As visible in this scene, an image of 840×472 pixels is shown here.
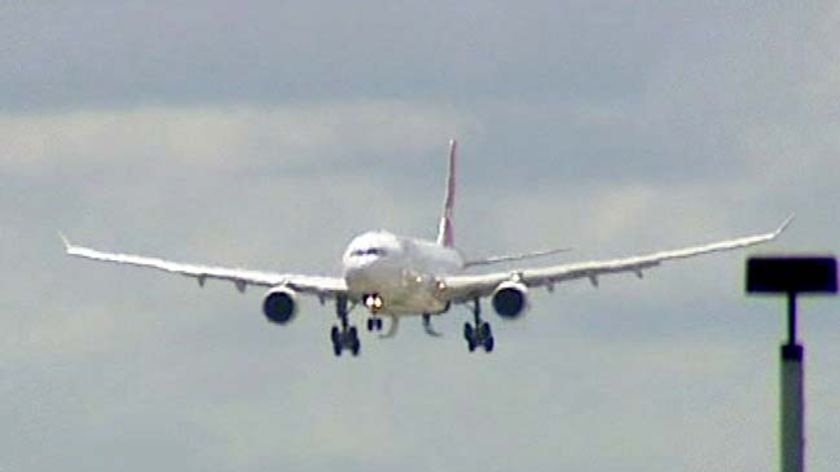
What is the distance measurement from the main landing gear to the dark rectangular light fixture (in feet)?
351

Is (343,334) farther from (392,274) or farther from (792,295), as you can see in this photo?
(792,295)

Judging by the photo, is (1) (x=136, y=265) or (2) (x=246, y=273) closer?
(2) (x=246, y=273)

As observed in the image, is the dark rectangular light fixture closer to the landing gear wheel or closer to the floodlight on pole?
the floodlight on pole

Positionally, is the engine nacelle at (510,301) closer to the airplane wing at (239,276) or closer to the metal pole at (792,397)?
the airplane wing at (239,276)

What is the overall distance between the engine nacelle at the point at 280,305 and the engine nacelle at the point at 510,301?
313 inches

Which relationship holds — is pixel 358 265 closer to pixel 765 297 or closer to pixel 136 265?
pixel 136 265

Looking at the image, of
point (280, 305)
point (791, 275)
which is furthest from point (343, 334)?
point (791, 275)

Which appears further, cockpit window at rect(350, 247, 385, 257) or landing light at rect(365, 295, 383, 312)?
cockpit window at rect(350, 247, 385, 257)

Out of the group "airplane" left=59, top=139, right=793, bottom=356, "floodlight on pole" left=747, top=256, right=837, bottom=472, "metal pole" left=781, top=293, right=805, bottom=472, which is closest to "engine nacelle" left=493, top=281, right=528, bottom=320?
"airplane" left=59, top=139, right=793, bottom=356

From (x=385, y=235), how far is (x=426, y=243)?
8.77 metres

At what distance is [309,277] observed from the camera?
515 ft

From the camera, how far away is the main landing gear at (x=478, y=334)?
495ft

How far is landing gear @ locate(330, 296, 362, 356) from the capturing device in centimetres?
14562

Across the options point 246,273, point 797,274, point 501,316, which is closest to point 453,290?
point 501,316
